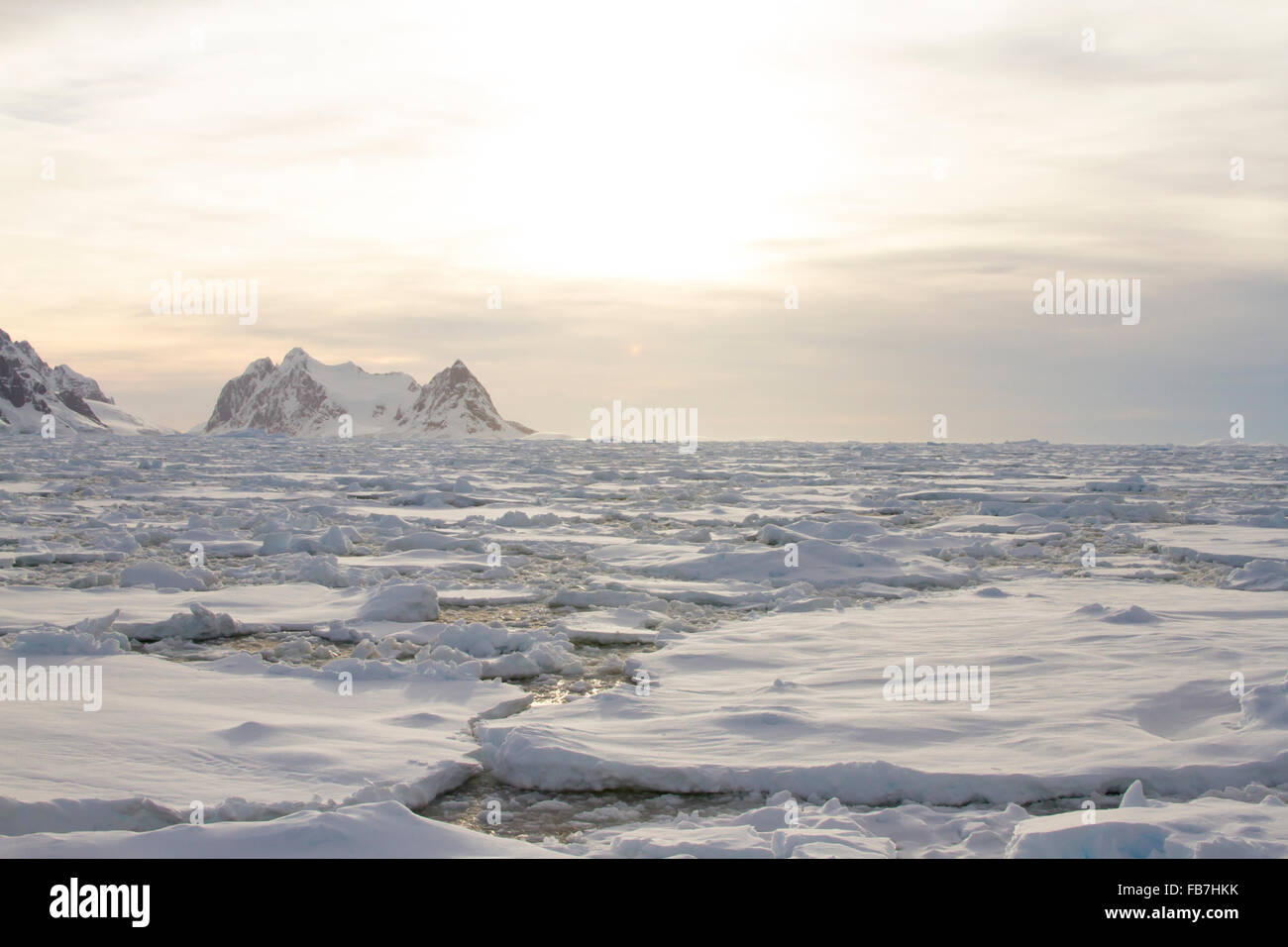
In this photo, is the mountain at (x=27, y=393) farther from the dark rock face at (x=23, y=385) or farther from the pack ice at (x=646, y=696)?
the pack ice at (x=646, y=696)

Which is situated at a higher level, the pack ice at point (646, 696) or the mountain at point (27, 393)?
the mountain at point (27, 393)

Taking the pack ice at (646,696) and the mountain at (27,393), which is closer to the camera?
the pack ice at (646,696)

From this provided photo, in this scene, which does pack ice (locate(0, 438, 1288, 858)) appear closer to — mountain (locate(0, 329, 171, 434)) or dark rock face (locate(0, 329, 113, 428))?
mountain (locate(0, 329, 171, 434))

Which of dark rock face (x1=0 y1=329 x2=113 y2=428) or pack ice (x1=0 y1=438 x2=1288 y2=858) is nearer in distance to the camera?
pack ice (x1=0 y1=438 x2=1288 y2=858)

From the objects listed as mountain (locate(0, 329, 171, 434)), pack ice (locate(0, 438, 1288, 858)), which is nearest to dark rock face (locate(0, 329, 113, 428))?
mountain (locate(0, 329, 171, 434))

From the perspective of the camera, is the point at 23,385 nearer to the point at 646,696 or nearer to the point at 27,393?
the point at 27,393

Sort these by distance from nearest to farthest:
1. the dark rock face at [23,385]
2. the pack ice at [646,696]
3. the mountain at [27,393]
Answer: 1. the pack ice at [646,696]
2. the mountain at [27,393]
3. the dark rock face at [23,385]

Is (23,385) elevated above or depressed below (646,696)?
above

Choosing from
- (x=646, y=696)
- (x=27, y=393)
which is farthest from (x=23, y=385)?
(x=646, y=696)

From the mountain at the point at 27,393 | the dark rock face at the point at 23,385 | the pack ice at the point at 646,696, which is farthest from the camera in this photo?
the dark rock face at the point at 23,385

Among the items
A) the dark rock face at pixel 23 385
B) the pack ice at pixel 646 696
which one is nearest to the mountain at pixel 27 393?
the dark rock face at pixel 23 385
